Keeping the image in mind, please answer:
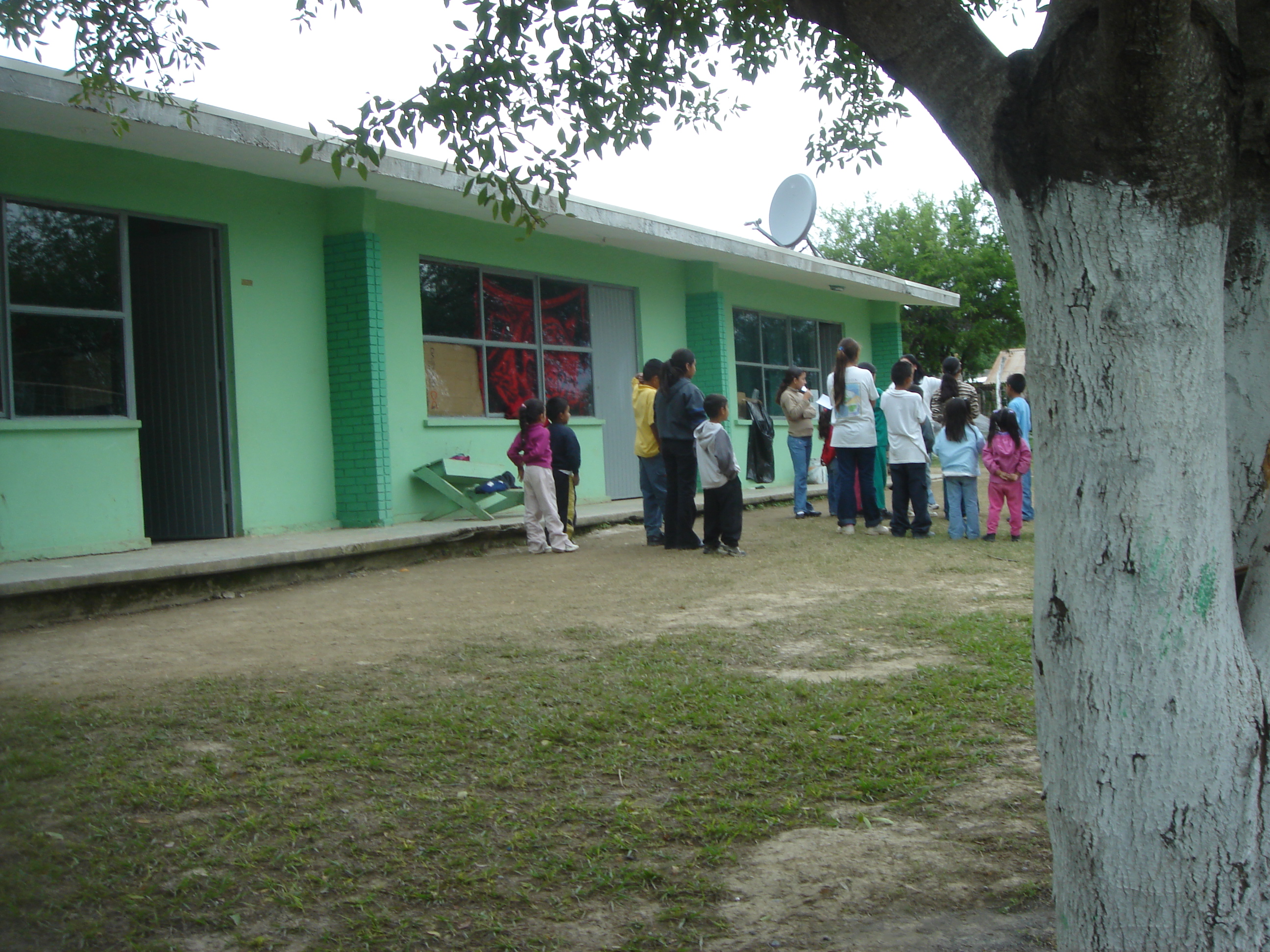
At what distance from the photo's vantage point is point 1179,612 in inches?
87.7

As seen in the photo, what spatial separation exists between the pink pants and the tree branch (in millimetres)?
8137

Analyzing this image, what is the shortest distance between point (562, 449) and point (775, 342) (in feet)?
31.3

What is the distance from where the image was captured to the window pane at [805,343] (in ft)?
65.7

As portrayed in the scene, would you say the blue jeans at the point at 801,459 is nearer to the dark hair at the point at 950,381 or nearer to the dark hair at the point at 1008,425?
the dark hair at the point at 950,381

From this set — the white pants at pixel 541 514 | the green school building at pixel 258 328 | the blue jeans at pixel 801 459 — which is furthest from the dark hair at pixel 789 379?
the white pants at pixel 541 514

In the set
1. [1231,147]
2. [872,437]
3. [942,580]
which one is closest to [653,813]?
[1231,147]

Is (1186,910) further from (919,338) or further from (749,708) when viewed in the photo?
(919,338)

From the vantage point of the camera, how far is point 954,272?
37.8 meters

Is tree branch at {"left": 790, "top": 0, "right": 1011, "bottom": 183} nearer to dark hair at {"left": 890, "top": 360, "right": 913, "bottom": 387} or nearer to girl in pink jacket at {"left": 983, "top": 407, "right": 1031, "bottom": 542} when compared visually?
girl in pink jacket at {"left": 983, "top": 407, "right": 1031, "bottom": 542}

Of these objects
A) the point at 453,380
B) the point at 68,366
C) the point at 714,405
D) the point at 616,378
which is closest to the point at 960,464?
the point at 714,405

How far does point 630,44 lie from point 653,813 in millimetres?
3422

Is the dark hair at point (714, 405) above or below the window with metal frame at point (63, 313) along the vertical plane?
below

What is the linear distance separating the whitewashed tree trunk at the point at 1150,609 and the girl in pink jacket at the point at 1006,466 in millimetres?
7982

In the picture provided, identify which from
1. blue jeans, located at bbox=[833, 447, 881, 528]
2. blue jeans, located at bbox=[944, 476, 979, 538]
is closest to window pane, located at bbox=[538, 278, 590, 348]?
blue jeans, located at bbox=[833, 447, 881, 528]
